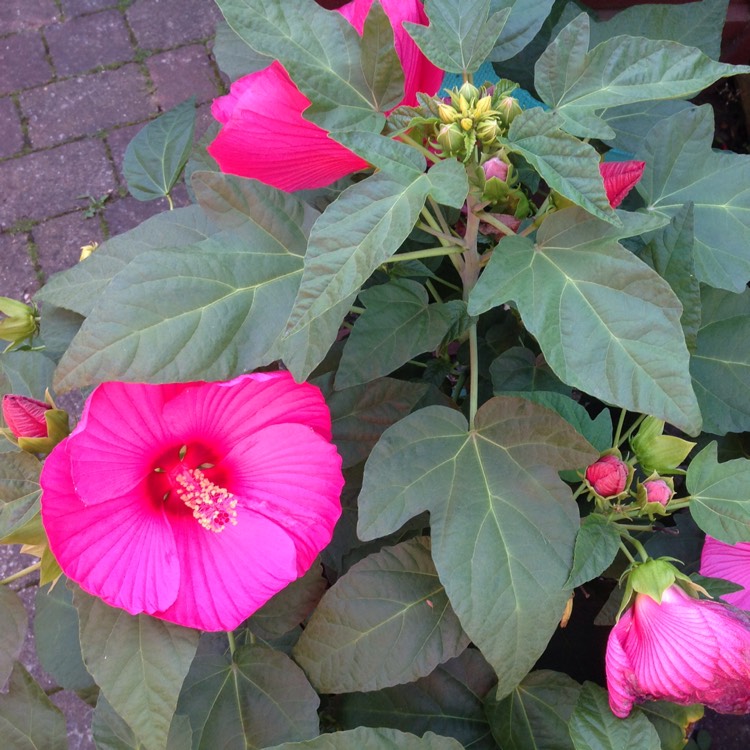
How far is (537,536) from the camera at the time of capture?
0.70m

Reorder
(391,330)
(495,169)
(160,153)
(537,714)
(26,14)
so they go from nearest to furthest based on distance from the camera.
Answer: (495,169)
(391,330)
(537,714)
(160,153)
(26,14)

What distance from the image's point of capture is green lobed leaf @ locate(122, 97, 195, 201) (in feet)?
3.29

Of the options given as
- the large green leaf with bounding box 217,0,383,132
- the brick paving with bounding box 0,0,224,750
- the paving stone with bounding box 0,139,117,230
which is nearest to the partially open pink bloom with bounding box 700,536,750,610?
the large green leaf with bounding box 217,0,383,132

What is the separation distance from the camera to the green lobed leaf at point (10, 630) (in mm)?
743

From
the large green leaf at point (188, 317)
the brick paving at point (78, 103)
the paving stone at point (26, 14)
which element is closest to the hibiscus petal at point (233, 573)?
the large green leaf at point (188, 317)

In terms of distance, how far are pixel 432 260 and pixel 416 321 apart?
200 millimetres

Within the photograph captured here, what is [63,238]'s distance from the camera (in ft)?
6.45

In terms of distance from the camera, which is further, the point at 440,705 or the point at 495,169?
the point at 440,705

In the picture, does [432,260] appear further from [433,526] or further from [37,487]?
[37,487]

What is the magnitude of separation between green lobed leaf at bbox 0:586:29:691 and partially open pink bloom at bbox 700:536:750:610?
27.2 inches

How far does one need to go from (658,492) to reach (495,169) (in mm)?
328

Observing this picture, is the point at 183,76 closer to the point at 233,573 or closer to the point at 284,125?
the point at 284,125

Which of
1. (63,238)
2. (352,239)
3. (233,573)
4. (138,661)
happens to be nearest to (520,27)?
(352,239)

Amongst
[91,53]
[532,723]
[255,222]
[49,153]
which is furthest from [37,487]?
[91,53]
